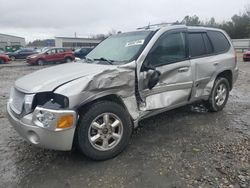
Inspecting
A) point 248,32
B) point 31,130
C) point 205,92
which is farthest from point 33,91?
point 248,32

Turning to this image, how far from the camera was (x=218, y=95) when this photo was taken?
5059 millimetres

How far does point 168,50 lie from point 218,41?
1.71m

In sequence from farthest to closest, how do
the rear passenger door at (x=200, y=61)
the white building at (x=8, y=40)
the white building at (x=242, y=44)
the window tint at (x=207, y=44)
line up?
1. the white building at (x=8, y=40)
2. the white building at (x=242, y=44)
3. the window tint at (x=207, y=44)
4. the rear passenger door at (x=200, y=61)

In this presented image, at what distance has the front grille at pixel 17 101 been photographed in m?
3.00

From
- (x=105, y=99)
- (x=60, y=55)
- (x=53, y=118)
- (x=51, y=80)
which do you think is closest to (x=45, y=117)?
(x=53, y=118)

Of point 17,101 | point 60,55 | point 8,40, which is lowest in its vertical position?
point 17,101

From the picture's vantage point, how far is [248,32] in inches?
1812

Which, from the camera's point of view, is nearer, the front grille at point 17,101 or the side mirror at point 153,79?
the front grille at point 17,101

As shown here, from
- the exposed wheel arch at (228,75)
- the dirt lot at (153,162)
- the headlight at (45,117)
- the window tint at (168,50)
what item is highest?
the window tint at (168,50)

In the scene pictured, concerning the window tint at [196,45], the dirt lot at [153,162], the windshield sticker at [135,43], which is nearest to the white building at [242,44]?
the window tint at [196,45]

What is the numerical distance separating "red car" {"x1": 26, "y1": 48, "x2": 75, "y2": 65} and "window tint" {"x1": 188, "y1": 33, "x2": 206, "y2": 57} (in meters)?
19.3

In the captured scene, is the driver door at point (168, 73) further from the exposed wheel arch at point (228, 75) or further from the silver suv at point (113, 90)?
the exposed wheel arch at point (228, 75)

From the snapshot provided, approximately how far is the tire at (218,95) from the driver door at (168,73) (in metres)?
0.95

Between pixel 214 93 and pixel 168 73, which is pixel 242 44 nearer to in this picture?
pixel 214 93
